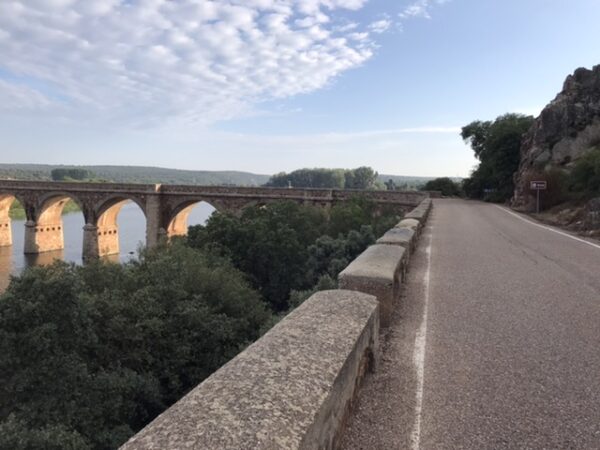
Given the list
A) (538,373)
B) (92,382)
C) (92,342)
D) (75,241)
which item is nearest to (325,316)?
(538,373)

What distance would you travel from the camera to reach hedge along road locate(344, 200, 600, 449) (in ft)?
8.25

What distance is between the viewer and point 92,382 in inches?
304

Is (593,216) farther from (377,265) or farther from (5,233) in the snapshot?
(5,233)

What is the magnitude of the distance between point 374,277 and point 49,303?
7.38m

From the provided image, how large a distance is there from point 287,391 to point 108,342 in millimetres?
8991

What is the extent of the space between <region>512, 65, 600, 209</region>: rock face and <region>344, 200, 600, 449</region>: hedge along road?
83.6 ft

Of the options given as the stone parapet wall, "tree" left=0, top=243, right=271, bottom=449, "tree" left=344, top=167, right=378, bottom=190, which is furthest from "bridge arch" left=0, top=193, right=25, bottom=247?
"tree" left=344, top=167, right=378, bottom=190

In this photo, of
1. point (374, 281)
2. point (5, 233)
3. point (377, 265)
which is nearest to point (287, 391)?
point (374, 281)

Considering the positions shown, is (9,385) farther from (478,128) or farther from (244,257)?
(478,128)

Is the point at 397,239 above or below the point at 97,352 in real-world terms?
above

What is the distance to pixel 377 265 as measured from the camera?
185 inches

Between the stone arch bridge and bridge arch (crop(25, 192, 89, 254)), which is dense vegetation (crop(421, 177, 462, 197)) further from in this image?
bridge arch (crop(25, 192, 89, 254))

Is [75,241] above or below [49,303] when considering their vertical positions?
below

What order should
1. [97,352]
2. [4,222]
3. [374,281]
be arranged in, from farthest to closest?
[4,222] < [97,352] < [374,281]
